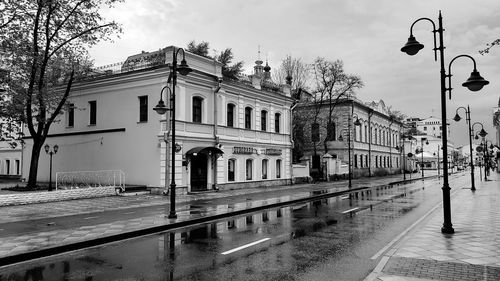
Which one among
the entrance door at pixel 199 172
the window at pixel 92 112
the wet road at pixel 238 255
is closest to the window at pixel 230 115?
the entrance door at pixel 199 172

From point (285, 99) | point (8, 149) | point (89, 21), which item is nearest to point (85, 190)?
point (89, 21)

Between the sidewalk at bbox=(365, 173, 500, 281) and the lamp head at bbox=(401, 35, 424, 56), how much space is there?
4.91 metres

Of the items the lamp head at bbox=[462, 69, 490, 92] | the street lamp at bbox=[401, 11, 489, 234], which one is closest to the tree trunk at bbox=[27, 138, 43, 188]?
the street lamp at bbox=[401, 11, 489, 234]

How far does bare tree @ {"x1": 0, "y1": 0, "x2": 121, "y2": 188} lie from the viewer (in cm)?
2117

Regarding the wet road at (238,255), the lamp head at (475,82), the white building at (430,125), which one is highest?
the white building at (430,125)

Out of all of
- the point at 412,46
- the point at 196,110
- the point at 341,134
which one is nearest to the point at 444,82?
the point at 412,46

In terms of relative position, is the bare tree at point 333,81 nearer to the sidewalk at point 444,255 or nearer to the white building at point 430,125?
the sidewalk at point 444,255

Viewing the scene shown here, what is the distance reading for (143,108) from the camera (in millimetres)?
24406

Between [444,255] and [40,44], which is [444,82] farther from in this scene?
[40,44]

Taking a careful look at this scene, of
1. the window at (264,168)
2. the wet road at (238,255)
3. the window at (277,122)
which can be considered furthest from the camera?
the window at (277,122)

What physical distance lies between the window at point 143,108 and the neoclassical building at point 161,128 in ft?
0.21

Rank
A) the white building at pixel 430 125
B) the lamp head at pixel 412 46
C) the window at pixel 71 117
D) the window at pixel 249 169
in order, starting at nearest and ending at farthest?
1. the lamp head at pixel 412 46
2. the window at pixel 71 117
3. the window at pixel 249 169
4. the white building at pixel 430 125

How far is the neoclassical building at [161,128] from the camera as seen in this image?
2359 centimetres

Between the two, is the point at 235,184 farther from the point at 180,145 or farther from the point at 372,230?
the point at 372,230
